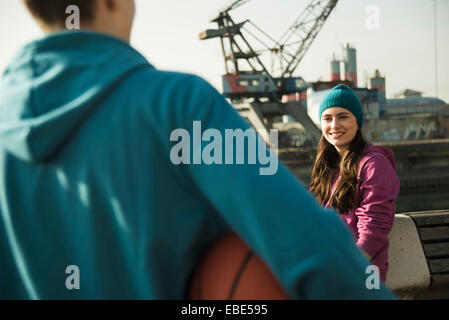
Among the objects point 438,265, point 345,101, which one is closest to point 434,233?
point 438,265

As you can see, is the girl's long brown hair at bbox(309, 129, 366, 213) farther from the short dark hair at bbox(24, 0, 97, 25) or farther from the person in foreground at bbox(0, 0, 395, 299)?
the short dark hair at bbox(24, 0, 97, 25)

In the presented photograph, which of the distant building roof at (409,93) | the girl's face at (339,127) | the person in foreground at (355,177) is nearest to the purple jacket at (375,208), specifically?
the person in foreground at (355,177)

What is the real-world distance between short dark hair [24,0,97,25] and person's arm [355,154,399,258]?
1.53m

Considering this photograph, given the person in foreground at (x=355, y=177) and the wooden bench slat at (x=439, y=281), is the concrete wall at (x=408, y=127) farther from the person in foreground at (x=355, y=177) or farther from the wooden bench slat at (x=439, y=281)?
the person in foreground at (x=355, y=177)

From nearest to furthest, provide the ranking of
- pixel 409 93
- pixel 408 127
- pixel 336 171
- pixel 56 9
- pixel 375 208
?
pixel 56 9 < pixel 375 208 < pixel 336 171 < pixel 408 127 < pixel 409 93

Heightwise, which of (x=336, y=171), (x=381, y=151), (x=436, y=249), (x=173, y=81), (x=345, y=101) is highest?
(x=173, y=81)

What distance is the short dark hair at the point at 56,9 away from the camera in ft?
2.37

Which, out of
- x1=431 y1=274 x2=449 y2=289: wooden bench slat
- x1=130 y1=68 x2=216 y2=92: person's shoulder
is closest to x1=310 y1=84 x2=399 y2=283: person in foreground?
x1=431 y1=274 x2=449 y2=289: wooden bench slat

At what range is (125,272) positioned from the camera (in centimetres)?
68

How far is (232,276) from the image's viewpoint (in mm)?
651

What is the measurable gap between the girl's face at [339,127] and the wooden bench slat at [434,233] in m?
1.00

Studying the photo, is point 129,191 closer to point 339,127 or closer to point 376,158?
point 376,158

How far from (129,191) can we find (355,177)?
1574mm
